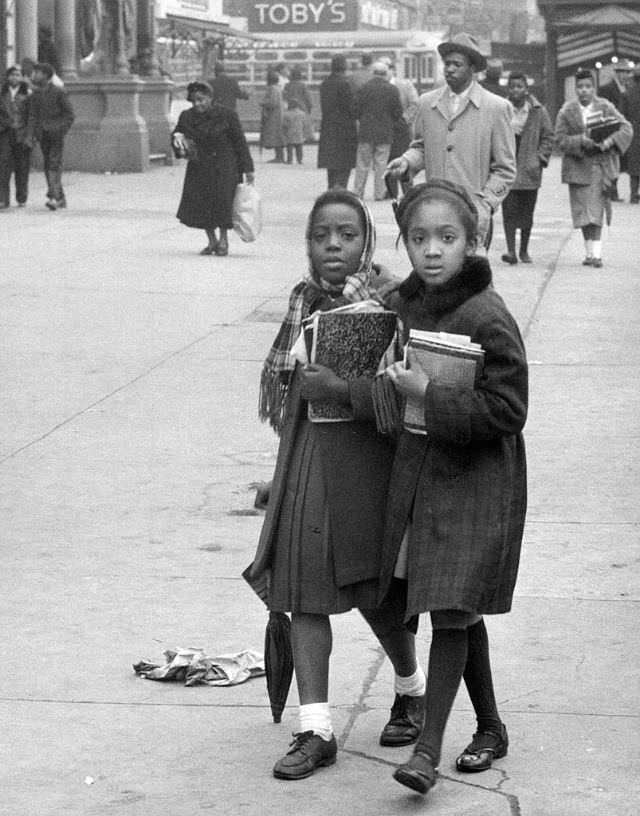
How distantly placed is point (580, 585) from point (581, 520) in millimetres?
878

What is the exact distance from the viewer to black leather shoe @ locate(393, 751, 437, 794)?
3.82 m

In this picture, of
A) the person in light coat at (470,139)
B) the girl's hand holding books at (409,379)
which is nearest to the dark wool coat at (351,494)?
the girl's hand holding books at (409,379)

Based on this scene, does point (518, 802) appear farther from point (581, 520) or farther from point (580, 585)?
point (581, 520)

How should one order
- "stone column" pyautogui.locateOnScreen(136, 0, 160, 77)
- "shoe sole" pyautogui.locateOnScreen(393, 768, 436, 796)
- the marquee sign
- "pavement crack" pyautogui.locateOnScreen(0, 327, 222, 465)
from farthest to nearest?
the marquee sign
"stone column" pyautogui.locateOnScreen(136, 0, 160, 77)
"pavement crack" pyautogui.locateOnScreen(0, 327, 222, 465)
"shoe sole" pyautogui.locateOnScreen(393, 768, 436, 796)

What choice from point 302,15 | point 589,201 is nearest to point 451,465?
point 589,201

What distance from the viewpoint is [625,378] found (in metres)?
9.73

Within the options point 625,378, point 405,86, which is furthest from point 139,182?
point 625,378

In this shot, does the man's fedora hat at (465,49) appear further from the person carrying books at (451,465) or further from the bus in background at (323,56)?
the bus in background at (323,56)

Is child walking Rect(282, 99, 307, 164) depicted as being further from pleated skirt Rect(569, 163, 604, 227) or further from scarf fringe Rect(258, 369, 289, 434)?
scarf fringe Rect(258, 369, 289, 434)

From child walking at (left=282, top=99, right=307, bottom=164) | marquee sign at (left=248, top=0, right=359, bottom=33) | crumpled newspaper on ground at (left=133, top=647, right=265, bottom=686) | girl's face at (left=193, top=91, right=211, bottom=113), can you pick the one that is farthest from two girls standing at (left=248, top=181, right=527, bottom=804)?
marquee sign at (left=248, top=0, right=359, bottom=33)

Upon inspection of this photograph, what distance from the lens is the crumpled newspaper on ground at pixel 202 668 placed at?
478 centimetres

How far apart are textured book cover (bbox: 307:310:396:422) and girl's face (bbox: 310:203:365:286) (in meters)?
0.12

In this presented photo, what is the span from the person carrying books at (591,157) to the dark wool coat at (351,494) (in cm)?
1102

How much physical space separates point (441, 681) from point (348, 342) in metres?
0.80
